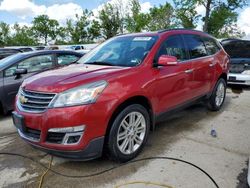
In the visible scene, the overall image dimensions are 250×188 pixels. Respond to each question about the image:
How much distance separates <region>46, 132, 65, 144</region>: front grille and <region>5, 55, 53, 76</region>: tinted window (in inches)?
130

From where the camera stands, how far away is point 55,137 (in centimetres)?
302

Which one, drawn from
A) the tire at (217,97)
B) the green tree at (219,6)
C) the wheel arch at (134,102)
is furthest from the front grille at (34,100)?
the green tree at (219,6)

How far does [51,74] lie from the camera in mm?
3521

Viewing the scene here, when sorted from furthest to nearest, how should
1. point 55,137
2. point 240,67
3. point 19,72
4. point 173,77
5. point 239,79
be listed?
point 240,67 → point 239,79 → point 19,72 → point 173,77 → point 55,137

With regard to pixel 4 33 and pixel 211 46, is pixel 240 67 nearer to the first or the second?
pixel 211 46

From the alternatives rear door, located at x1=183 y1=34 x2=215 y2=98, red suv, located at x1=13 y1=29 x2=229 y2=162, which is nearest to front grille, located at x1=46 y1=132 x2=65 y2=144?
red suv, located at x1=13 y1=29 x2=229 y2=162

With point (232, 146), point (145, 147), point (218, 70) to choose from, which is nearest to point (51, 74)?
point (145, 147)

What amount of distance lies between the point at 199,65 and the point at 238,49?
16.1ft

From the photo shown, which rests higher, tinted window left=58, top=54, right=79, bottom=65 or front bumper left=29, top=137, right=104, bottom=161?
tinted window left=58, top=54, right=79, bottom=65

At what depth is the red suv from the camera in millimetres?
2953

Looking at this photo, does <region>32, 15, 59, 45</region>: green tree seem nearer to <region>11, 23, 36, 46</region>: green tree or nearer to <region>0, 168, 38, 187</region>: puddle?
<region>11, 23, 36, 46</region>: green tree

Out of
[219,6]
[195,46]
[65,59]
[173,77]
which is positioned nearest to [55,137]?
[173,77]

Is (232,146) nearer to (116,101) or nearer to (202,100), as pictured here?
(202,100)

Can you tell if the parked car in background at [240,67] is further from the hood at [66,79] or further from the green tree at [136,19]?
the green tree at [136,19]
